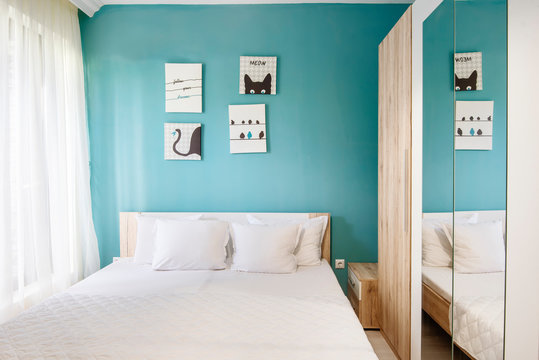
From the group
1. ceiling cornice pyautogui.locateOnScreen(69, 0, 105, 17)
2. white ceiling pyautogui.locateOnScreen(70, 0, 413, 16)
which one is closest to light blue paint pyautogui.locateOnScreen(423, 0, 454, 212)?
white ceiling pyautogui.locateOnScreen(70, 0, 413, 16)

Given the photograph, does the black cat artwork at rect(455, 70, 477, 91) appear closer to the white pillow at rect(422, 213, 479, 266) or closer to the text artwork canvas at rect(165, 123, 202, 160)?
the white pillow at rect(422, 213, 479, 266)

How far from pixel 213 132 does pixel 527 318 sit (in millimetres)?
2507

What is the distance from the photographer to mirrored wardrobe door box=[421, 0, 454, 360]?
1570mm

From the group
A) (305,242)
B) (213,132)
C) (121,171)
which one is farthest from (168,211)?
(305,242)

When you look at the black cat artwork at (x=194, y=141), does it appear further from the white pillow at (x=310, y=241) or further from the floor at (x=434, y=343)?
the floor at (x=434, y=343)

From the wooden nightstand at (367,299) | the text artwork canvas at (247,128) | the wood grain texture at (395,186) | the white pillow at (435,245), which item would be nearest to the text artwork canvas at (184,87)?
the text artwork canvas at (247,128)

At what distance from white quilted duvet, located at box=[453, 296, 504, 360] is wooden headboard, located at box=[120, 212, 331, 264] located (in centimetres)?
154

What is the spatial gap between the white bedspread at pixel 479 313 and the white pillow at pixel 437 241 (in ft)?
0.31

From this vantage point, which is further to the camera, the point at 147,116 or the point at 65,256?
the point at 147,116

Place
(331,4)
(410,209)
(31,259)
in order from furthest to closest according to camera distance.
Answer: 1. (331,4)
2. (31,259)
3. (410,209)

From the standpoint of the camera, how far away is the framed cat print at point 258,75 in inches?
117

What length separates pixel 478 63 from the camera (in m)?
1.32

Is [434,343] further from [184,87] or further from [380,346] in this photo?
[184,87]

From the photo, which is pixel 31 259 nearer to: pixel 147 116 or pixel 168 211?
pixel 168 211
